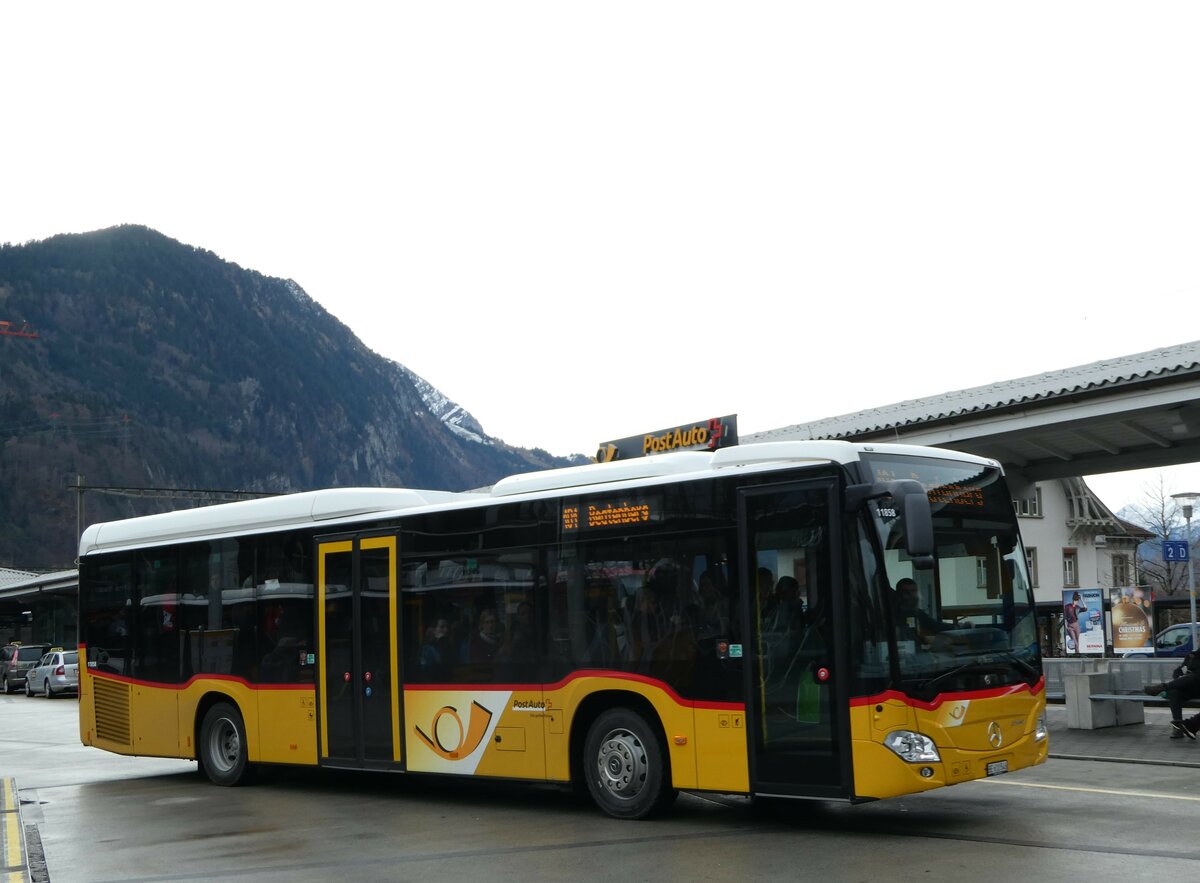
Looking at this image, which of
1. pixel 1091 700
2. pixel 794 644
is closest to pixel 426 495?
pixel 794 644

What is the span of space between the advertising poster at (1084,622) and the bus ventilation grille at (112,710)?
1510 cm

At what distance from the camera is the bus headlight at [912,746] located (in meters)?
9.59

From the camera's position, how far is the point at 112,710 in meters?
16.8

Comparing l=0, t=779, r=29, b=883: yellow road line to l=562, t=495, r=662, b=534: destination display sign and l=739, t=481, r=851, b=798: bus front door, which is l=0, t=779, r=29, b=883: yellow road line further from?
l=739, t=481, r=851, b=798: bus front door

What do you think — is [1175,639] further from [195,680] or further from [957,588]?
[195,680]

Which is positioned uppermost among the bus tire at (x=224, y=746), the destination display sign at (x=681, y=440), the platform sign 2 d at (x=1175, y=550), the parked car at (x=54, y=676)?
the destination display sign at (x=681, y=440)

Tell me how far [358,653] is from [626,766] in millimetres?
3707

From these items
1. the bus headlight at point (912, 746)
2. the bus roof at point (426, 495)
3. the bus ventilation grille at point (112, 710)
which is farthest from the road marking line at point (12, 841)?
the bus headlight at point (912, 746)

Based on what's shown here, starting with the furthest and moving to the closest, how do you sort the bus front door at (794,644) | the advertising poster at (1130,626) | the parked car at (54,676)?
the parked car at (54,676)
the advertising poster at (1130,626)
the bus front door at (794,644)

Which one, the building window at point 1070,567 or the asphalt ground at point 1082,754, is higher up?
the building window at point 1070,567

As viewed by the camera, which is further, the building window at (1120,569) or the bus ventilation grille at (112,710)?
the building window at (1120,569)

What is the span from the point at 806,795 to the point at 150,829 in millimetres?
5935

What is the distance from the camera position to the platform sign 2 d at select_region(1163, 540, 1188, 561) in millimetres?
23141

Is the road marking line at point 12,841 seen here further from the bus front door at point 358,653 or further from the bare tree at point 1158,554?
the bare tree at point 1158,554
